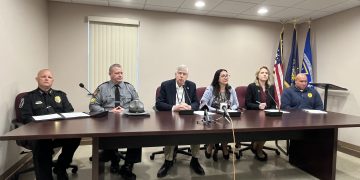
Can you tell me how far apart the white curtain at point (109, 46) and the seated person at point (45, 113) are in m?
1.28

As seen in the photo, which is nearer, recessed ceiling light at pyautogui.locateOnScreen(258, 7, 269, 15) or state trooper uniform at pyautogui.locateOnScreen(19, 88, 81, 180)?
state trooper uniform at pyautogui.locateOnScreen(19, 88, 81, 180)

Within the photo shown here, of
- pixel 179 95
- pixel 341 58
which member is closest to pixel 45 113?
pixel 179 95

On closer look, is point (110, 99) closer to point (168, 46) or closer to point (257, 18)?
point (168, 46)

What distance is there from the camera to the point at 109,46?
391 centimetres

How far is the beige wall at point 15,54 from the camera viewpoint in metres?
2.30

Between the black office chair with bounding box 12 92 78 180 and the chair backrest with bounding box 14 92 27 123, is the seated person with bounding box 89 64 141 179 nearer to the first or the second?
the black office chair with bounding box 12 92 78 180

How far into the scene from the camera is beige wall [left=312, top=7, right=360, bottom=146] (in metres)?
3.64

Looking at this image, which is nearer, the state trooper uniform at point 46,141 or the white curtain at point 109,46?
the state trooper uniform at point 46,141

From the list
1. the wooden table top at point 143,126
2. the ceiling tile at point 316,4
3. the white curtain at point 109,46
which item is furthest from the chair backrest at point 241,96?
the white curtain at point 109,46

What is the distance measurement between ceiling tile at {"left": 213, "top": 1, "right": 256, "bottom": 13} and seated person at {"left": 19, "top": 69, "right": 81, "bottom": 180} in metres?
2.58

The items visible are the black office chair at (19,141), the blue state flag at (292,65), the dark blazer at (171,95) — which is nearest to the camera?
the black office chair at (19,141)

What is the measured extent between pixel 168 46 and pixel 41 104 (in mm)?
2281

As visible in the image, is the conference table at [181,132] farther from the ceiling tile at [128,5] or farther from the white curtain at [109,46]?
the ceiling tile at [128,5]

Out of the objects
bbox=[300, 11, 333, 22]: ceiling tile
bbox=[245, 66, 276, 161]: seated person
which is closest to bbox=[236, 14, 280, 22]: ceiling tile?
bbox=[300, 11, 333, 22]: ceiling tile
